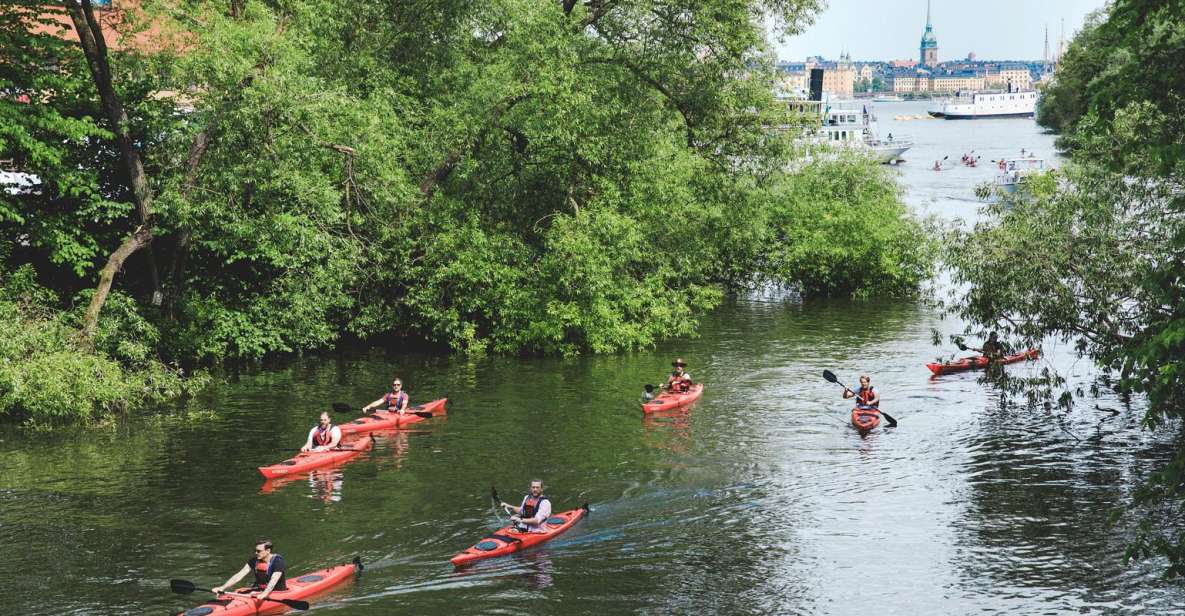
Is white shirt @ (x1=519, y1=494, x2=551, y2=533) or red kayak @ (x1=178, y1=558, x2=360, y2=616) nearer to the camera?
red kayak @ (x1=178, y1=558, x2=360, y2=616)

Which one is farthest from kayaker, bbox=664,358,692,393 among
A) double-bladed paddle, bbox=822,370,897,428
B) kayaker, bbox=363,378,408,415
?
kayaker, bbox=363,378,408,415

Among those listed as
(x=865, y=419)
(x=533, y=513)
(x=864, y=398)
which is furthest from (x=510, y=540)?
(x=864, y=398)

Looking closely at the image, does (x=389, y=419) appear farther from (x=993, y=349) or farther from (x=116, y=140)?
(x=993, y=349)

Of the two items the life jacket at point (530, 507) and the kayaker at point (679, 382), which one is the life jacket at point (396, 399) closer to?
the kayaker at point (679, 382)

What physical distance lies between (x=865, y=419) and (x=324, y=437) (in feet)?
43.7

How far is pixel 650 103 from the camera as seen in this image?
1597 inches

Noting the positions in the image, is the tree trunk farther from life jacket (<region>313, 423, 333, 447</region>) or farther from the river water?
life jacket (<region>313, 423, 333, 447</region>)

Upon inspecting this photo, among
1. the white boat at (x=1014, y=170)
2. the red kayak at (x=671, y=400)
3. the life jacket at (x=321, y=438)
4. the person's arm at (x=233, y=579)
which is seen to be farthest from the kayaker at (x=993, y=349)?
the white boat at (x=1014, y=170)

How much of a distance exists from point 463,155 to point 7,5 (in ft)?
45.2

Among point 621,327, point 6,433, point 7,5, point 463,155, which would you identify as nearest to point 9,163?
point 7,5

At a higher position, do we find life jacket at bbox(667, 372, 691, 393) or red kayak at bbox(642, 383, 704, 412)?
life jacket at bbox(667, 372, 691, 393)

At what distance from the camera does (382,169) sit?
34.8m

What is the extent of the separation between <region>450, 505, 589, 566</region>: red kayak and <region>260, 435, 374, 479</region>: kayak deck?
645 cm

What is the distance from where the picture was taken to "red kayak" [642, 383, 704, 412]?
104 feet
